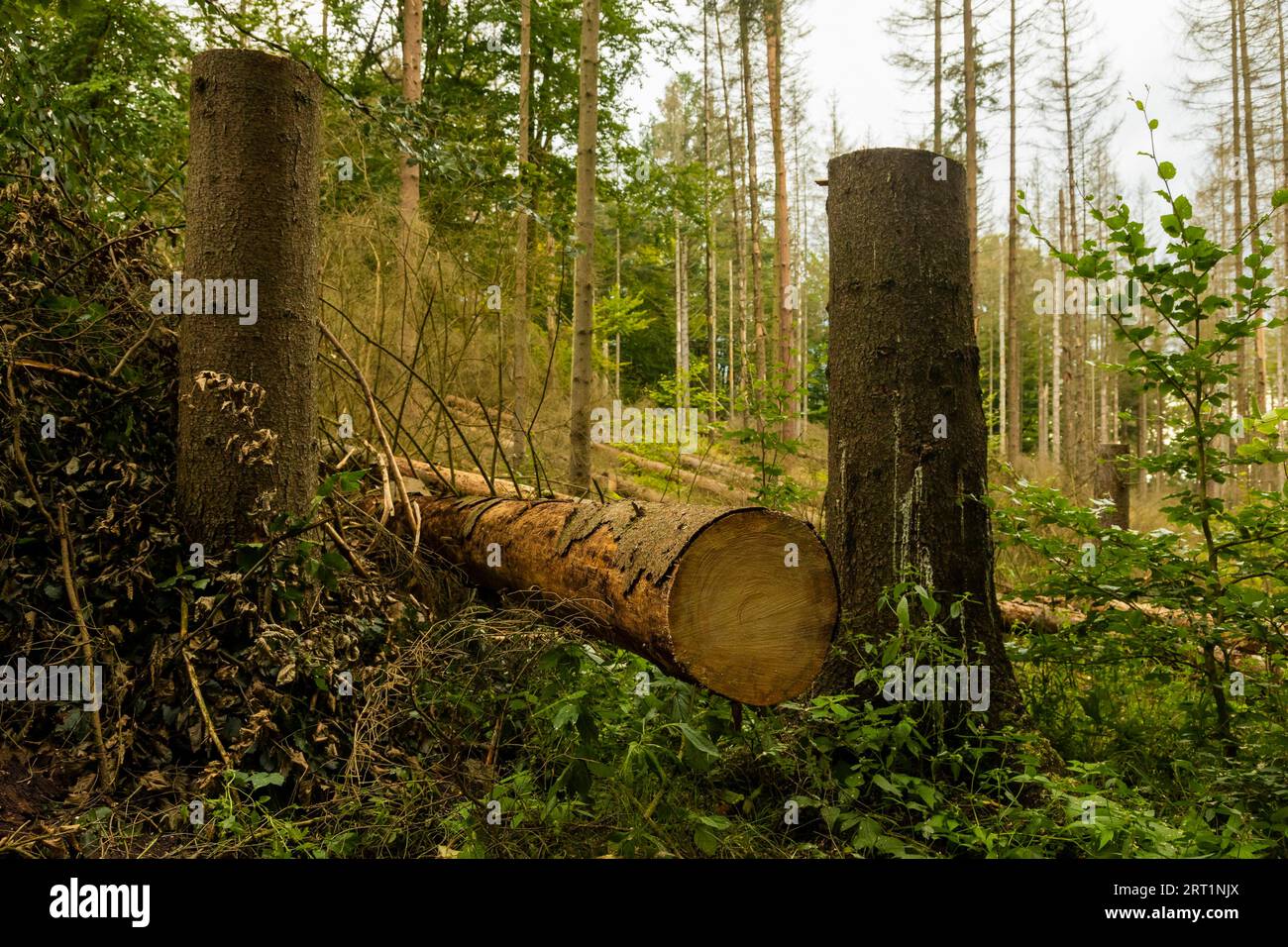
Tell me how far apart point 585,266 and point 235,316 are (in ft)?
13.1

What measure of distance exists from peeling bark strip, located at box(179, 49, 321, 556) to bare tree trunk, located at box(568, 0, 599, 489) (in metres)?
3.47

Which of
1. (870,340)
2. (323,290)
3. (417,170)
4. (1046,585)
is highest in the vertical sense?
(417,170)

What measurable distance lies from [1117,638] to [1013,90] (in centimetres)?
2147

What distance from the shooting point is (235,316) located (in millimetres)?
3430

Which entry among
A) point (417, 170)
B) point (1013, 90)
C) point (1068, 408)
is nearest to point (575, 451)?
point (417, 170)

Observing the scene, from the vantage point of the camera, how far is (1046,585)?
379 centimetres

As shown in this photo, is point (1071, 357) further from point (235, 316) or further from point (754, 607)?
point (235, 316)

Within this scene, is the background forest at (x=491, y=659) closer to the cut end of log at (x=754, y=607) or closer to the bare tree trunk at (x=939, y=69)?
→ the cut end of log at (x=754, y=607)

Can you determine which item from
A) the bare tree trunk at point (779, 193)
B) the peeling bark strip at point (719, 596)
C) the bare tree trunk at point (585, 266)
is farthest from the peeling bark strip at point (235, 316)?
the bare tree trunk at point (779, 193)

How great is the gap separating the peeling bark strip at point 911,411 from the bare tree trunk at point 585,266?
3623mm

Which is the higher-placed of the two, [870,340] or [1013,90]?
[1013,90]

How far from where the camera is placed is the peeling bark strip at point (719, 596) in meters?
2.76

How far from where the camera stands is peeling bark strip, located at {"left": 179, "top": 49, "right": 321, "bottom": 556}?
3.39m
